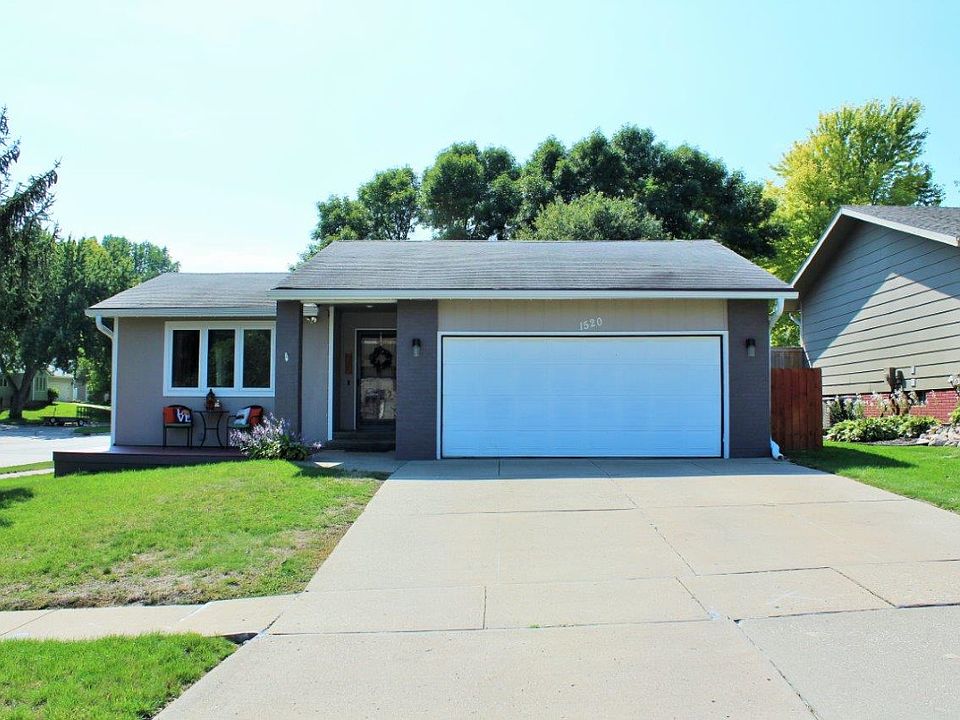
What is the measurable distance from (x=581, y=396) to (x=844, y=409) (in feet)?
28.9

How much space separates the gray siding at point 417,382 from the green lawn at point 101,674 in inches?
299

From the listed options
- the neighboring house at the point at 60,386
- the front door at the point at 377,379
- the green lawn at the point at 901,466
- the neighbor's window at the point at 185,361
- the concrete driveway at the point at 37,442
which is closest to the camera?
the green lawn at the point at 901,466

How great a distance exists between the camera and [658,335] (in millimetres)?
12469

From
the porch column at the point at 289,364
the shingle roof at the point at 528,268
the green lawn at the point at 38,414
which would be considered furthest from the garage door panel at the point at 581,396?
the green lawn at the point at 38,414

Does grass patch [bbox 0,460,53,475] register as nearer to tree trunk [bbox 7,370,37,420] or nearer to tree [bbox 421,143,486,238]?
tree [bbox 421,143,486,238]

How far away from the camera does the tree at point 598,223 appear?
25250mm

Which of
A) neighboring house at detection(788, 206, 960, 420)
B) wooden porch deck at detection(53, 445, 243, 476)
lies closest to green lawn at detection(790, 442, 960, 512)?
neighboring house at detection(788, 206, 960, 420)

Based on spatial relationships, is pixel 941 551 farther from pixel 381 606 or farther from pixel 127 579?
pixel 127 579

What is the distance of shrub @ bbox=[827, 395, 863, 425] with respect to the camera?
17.2 metres

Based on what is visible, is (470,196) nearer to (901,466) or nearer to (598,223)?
(598,223)

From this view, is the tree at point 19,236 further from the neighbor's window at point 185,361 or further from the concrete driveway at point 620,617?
the concrete driveway at point 620,617

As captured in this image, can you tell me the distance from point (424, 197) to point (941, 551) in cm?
2917

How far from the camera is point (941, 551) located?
6.37m

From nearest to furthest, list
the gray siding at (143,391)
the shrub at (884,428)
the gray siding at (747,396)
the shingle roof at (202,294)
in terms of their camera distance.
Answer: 1. the gray siding at (747,396)
2. the shingle roof at (202,294)
3. the shrub at (884,428)
4. the gray siding at (143,391)
